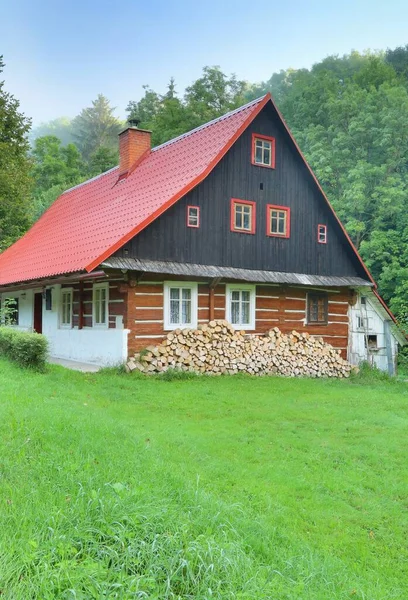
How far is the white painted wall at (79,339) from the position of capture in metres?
13.1

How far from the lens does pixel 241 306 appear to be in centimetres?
1537

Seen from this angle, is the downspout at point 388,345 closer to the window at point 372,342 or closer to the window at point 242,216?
the window at point 372,342

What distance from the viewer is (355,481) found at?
5617mm

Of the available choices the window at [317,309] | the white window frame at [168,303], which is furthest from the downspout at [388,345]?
the white window frame at [168,303]

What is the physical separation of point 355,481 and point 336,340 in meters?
12.4

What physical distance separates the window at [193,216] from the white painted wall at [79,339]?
135 inches

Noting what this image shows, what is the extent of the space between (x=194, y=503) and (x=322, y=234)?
14161mm

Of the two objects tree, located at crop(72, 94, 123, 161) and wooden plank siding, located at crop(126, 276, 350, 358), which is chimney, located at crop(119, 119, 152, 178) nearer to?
wooden plank siding, located at crop(126, 276, 350, 358)

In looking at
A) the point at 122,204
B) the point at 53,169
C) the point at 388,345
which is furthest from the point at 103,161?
the point at 388,345

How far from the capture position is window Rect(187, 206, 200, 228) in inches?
554

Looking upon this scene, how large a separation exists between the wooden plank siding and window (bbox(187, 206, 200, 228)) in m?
1.65

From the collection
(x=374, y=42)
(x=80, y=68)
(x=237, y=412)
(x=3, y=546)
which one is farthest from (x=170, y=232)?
(x=374, y=42)

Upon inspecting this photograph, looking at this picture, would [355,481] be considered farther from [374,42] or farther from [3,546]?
[374,42]

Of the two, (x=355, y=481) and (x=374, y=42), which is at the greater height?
(x=374, y=42)
